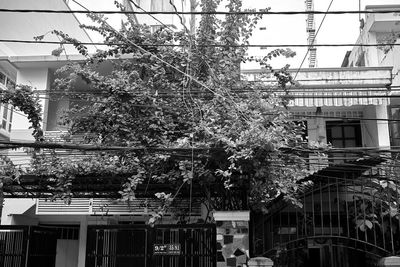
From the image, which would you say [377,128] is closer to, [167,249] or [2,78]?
[167,249]

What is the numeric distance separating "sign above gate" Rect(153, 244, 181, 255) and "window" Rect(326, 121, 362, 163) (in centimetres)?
714

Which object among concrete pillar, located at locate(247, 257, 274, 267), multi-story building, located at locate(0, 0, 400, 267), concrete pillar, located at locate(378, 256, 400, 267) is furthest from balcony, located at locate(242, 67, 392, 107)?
concrete pillar, located at locate(247, 257, 274, 267)

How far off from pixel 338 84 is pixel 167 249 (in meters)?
7.29

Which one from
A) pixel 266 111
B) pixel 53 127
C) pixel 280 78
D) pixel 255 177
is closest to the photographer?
pixel 255 177

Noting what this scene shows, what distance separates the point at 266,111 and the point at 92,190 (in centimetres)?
426

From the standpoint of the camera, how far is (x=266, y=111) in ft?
31.6

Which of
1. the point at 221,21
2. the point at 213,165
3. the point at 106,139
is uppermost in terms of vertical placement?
the point at 221,21

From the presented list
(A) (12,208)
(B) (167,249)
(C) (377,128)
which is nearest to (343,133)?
(C) (377,128)

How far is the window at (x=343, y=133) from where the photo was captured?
14844 mm

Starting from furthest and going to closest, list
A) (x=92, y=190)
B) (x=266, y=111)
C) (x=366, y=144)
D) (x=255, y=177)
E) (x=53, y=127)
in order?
(x=53, y=127) < (x=366, y=144) < (x=92, y=190) < (x=266, y=111) < (x=255, y=177)

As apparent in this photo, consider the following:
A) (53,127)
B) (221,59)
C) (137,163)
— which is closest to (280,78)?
(221,59)

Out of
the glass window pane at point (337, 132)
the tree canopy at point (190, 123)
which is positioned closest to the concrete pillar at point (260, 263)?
the tree canopy at point (190, 123)

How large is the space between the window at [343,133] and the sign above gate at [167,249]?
7140 mm

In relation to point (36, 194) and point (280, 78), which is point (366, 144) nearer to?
point (280, 78)
